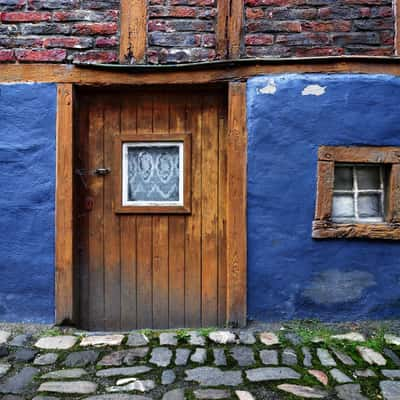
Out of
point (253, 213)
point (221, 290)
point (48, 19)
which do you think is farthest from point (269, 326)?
point (48, 19)

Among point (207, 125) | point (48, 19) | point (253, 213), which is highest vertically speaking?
point (48, 19)

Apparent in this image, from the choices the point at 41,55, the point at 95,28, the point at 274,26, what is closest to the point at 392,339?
the point at 274,26

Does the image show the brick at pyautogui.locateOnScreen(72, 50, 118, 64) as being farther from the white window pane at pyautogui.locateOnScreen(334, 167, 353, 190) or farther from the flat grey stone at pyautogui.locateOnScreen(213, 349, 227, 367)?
the flat grey stone at pyautogui.locateOnScreen(213, 349, 227, 367)

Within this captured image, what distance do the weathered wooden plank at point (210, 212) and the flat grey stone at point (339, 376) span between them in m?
1.20

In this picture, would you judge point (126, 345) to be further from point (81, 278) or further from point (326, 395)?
point (326, 395)

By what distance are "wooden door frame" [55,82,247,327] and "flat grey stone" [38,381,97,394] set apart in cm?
96

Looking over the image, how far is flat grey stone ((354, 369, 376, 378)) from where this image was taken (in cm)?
258

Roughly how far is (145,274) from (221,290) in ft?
2.23

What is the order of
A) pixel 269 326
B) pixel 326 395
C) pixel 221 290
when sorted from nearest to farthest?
pixel 326 395 < pixel 269 326 < pixel 221 290

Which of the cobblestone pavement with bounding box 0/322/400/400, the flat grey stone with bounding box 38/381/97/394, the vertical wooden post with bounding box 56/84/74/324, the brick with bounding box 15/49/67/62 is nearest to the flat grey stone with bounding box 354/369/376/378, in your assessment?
the cobblestone pavement with bounding box 0/322/400/400

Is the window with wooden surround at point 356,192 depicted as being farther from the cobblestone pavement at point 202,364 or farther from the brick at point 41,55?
the brick at point 41,55

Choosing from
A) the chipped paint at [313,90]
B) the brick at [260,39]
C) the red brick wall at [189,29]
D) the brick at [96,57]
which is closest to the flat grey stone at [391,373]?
the chipped paint at [313,90]

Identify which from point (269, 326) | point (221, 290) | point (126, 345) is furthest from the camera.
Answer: point (221, 290)

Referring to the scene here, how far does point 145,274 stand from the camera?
360cm
